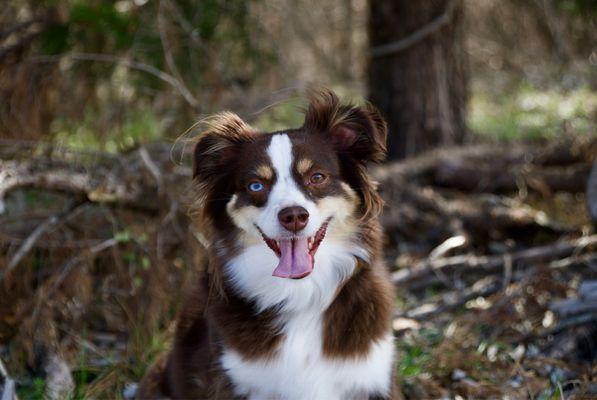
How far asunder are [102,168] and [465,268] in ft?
8.84

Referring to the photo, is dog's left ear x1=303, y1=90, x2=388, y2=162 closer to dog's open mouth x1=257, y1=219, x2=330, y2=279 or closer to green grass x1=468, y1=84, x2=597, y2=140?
dog's open mouth x1=257, y1=219, x2=330, y2=279

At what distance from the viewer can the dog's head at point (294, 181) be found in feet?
10.8

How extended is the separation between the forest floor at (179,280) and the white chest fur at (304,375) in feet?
A: 3.04

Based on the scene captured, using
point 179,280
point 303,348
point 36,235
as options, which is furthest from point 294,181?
point 36,235

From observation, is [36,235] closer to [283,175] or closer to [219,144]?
[219,144]

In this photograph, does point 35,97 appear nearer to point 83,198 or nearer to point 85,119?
point 85,119

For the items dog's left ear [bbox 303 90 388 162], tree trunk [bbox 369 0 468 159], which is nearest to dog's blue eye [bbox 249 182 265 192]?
dog's left ear [bbox 303 90 388 162]

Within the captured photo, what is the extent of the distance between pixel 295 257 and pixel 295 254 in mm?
13

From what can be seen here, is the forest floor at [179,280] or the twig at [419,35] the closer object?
the forest floor at [179,280]

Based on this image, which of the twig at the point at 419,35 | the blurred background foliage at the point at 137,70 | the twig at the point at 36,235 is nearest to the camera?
the twig at the point at 36,235

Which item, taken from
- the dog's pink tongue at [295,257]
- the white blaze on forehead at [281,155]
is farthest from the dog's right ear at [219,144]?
A: the dog's pink tongue at [295,257]

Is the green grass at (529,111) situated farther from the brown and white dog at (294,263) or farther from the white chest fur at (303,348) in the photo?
the white chest fur at (303,348)

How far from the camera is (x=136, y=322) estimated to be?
489 cm

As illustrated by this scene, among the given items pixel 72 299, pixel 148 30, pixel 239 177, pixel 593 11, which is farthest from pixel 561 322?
pixel 593 11
